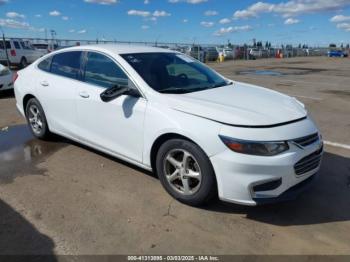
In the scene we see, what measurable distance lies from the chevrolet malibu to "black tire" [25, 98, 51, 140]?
0.14 metres

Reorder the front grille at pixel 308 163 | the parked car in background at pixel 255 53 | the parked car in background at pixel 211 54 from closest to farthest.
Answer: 1. the front grille at pixel 308 163
2. the parked car in background at pixel 211 54
3. the parked car in background at pixel 255 53

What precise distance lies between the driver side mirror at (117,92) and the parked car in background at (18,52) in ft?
66.9

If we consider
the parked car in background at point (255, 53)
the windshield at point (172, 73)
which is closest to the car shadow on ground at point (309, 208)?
the windshield at point (172, 73)

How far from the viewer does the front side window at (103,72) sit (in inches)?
170

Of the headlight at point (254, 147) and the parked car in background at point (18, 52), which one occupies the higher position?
the parked car in background at point (18, 52)

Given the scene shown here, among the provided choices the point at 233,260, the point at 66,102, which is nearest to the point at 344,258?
the point at 233,260

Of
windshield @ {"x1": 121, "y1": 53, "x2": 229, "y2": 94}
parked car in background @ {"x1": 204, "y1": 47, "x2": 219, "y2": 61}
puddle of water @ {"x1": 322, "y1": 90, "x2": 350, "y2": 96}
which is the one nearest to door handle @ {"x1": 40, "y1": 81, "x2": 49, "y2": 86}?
windshield @ {"x1": 121, "y1": 53, "x2": 229, "y2": 94}

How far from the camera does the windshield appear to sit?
418cm

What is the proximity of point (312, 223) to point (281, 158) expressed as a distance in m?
0.78

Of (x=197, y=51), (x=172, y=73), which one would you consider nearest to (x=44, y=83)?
(x=172, y=73)

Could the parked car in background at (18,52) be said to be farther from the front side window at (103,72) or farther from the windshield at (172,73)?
the windshield at (172,73)

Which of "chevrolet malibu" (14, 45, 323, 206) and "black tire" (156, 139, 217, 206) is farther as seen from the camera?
"black tire" (156, 139, 217, 206)

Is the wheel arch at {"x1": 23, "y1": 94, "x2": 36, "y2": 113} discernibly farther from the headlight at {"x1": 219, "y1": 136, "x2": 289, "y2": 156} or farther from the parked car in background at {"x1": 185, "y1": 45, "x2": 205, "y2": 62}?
the parked car in background at {"x1": 185, "y1": 45, "x2": 205, "y2": 62}

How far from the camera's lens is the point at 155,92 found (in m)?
3.95
